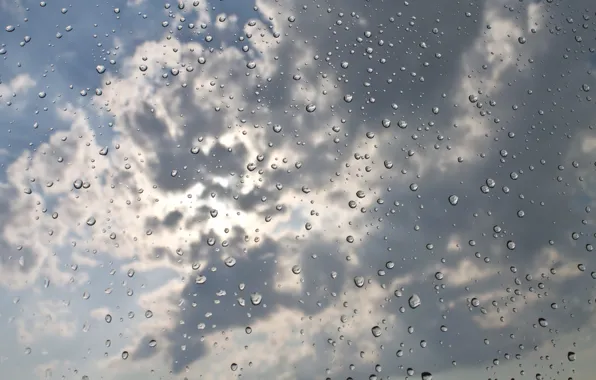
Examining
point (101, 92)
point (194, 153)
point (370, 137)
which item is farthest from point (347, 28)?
point (101, 92)

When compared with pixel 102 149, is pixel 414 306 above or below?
below

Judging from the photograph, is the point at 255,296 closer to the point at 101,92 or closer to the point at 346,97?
the point at 346,97

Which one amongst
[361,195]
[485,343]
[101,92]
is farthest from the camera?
[101,92]

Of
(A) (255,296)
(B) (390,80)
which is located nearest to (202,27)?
(B) (390,80)

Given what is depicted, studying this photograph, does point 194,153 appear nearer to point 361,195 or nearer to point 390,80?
point 361,195

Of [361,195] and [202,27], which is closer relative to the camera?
[361,195]

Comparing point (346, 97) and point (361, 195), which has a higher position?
point (346, 97)

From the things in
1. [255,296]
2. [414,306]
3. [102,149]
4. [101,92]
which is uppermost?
[101,92]

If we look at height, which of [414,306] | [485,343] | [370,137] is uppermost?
[370,137]

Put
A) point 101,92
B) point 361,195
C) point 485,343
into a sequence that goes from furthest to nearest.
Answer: point 101,92, point 361,195, point 485,343
